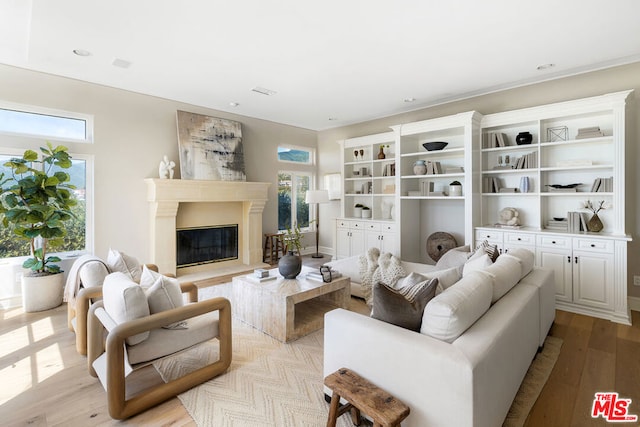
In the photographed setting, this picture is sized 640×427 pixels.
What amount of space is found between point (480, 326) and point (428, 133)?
4.08 meters

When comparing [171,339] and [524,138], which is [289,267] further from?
[524,138]

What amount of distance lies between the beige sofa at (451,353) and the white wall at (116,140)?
13.1 ft

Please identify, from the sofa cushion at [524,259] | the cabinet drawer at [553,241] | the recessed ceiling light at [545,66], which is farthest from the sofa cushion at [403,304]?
the recessed ceiling light at [545,66]

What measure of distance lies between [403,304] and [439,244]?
142 inches

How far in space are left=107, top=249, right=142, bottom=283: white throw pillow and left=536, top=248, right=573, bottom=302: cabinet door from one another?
4.45 meters

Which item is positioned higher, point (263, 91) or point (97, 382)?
point (263, 91)

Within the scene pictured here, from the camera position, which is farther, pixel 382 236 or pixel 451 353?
pixel 382 236

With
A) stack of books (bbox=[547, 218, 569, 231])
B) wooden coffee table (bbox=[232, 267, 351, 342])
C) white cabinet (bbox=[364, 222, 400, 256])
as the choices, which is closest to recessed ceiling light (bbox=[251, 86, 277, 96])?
wooden coffee table (bbox=[232, 267, 351, 342])

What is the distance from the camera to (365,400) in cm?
150

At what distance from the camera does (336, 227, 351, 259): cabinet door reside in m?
6.18

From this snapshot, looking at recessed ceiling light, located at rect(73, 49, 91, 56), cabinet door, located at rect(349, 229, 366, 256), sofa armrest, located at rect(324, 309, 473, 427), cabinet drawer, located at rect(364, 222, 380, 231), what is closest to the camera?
sofa armrest, located at rect(324, 309, 473, 427)

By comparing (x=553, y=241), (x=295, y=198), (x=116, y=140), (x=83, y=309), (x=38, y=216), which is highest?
(x=116, y=140)

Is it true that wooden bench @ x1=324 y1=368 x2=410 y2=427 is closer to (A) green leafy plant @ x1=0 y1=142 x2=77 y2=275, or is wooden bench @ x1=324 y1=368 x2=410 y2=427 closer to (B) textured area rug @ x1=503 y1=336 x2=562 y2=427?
(B) textured area rug @ x1=503 y1=336 x2=562 y2=427

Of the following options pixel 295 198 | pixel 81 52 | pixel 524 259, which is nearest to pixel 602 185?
pixel 524 259
